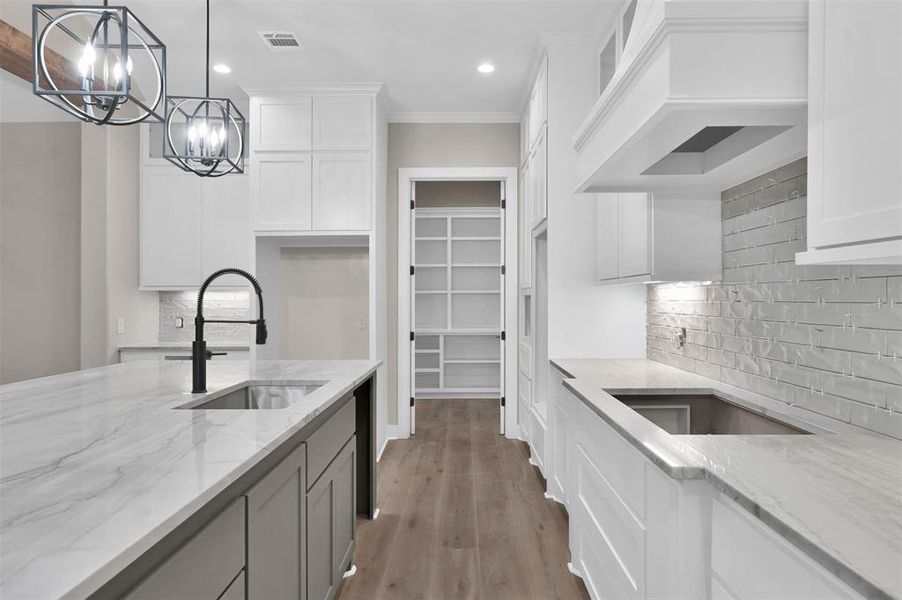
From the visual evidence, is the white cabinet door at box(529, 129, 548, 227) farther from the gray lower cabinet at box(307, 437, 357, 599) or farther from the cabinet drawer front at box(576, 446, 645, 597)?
the gray lower cabinet at box(307, 437, 357, 599)

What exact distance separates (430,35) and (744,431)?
9.39 ft

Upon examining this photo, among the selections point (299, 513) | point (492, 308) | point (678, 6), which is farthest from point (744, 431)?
point (492, 308)

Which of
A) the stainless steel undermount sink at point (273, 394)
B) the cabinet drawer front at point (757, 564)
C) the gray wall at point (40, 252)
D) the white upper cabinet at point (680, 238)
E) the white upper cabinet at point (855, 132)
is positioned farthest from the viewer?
the gray wall at point (40, 252)

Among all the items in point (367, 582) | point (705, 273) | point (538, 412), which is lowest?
point (367, 582)

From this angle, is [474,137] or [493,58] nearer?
[493,58]

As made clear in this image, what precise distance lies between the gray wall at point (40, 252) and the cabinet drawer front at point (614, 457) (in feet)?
13.7

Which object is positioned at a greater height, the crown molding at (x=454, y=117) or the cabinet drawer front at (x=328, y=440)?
the crown molding at (x=454, y=117)

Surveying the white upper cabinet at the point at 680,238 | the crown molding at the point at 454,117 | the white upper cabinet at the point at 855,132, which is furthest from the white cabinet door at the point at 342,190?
the white upper cabinet at the point at 855,132

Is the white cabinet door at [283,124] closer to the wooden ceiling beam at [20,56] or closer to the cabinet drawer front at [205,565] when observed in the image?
the wooden ceiling beam at [20,56]

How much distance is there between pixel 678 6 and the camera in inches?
45.3

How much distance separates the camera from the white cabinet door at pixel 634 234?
227 centimetres

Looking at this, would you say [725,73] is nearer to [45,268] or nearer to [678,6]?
[678,6]

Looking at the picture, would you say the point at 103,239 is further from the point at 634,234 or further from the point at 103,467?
the point at 634,234

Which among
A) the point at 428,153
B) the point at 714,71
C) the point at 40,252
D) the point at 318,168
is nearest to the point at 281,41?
the point at 318,168
